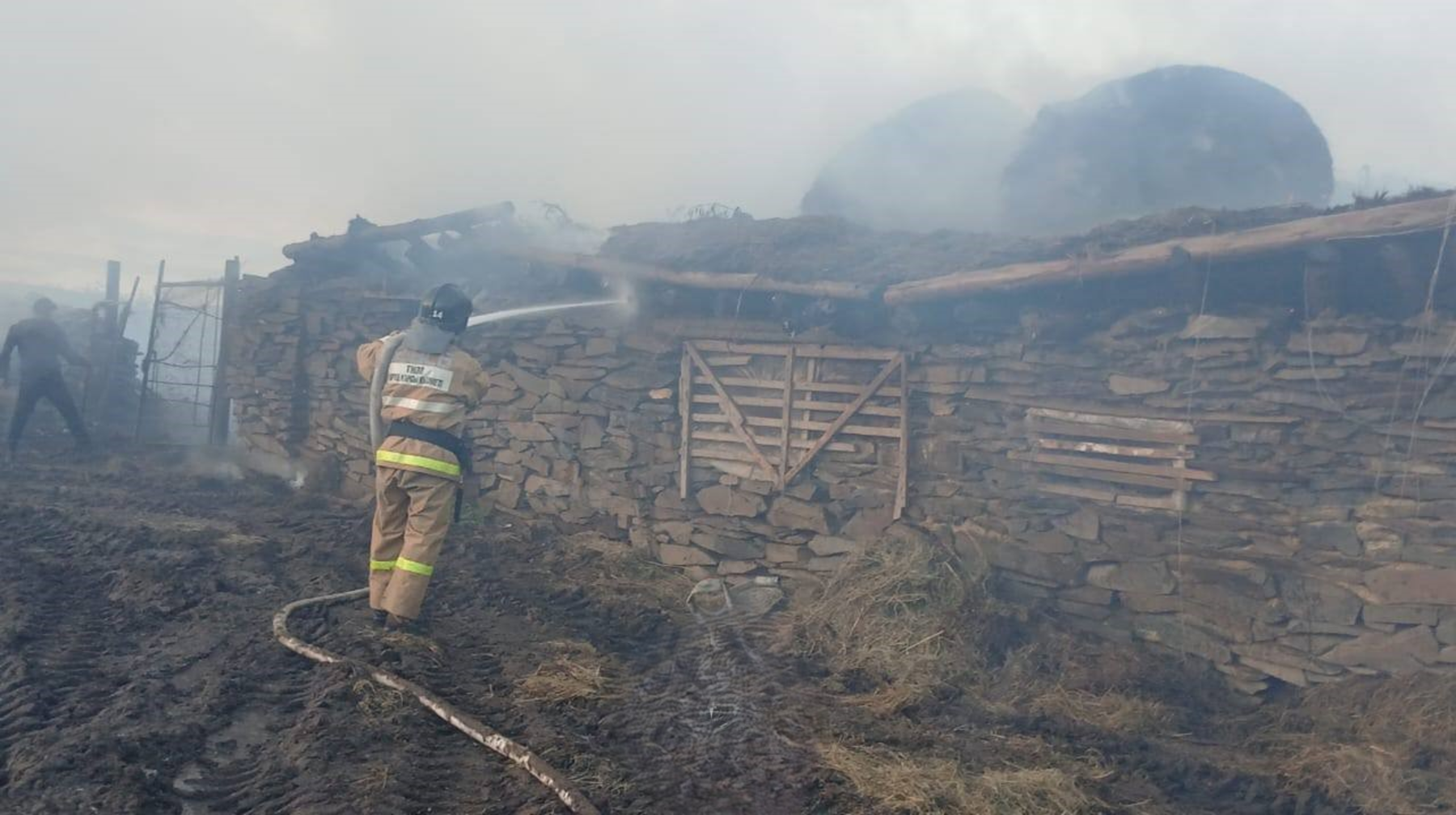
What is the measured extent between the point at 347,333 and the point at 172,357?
21.3ft

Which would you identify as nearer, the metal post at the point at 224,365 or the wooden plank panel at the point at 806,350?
the wooden plank panel at the point at 806,350

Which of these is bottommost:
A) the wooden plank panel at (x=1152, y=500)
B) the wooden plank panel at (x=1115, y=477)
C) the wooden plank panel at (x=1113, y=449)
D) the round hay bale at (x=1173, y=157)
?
the wooden plank panel at (x=1152, y=500)

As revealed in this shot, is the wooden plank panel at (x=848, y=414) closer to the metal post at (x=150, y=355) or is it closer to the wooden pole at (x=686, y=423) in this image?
the wooden pole at (x=686, y=423)

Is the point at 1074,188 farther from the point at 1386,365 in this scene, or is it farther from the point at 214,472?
the point at 214,472

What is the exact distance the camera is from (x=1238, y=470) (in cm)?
623

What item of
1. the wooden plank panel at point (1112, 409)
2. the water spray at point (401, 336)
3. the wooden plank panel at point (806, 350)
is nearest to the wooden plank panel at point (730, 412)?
the wooden plank panel at point (806, 350)

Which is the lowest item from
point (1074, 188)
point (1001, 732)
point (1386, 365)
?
point (1001, 732)

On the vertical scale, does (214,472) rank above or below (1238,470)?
below

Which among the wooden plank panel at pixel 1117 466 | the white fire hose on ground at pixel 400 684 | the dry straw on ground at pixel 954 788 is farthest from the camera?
the wooden plank panel at pixel 1117 466

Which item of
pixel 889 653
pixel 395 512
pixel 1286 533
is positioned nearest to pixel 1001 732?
pixel 889 653

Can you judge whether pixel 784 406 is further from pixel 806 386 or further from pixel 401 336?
pixel 401 336

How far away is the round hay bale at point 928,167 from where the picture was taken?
13617 mm

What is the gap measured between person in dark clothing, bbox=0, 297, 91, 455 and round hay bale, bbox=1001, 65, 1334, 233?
1374cm

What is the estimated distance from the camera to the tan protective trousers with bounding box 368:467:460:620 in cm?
593
